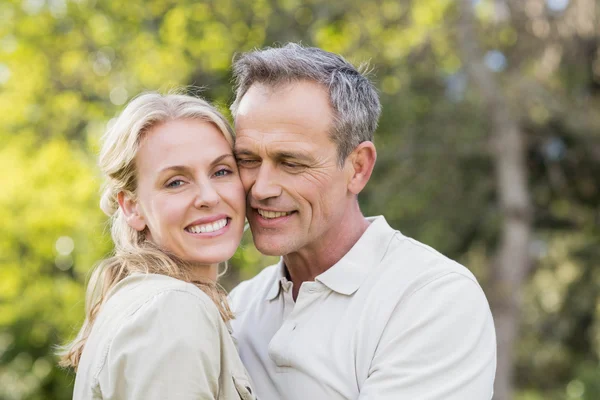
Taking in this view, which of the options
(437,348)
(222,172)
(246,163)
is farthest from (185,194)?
(437,348)

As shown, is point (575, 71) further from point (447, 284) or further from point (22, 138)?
point (447, 284)

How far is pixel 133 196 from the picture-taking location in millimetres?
2602

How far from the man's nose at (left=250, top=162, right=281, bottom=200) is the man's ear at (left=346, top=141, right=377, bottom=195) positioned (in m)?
0.29

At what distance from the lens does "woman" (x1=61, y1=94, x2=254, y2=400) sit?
2072 mm

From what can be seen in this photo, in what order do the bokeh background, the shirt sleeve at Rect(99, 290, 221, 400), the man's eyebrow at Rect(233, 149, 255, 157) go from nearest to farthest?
the shirt sleeve at Rect(99, 290, 221, 400) → the man's eyebrow at Rect(233, 149, 255, 157) → the bokeh background

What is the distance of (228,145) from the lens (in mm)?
2668

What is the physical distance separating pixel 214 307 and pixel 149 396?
344mm

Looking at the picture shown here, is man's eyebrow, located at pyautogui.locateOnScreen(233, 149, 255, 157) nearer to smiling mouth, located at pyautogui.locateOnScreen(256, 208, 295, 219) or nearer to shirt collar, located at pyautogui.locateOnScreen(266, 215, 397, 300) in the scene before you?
smiling mouth, located at pyautogui.locateOnScreen(256, 208, 295, 219)

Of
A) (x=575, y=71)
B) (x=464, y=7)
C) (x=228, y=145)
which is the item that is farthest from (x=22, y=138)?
(x=228, y=145)

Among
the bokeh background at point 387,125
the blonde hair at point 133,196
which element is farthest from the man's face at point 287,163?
the bokeh background at point 387,125

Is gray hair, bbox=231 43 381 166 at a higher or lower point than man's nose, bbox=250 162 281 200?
higher

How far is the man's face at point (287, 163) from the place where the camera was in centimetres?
269

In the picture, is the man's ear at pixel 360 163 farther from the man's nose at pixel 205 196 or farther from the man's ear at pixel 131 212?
the man's ear at pixel 131 212

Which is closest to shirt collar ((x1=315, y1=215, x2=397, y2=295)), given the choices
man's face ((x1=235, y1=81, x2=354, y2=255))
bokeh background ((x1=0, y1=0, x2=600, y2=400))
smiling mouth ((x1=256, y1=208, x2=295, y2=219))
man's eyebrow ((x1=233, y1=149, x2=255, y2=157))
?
A: man's face ((x1=235, y1=81, x2=354, y2=255))
